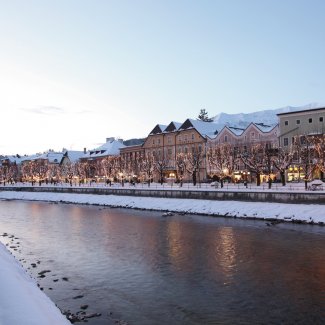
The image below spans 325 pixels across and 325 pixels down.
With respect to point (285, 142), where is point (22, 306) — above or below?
below

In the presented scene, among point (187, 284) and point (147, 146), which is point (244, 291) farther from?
point (147, 146)

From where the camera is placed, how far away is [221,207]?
52656 millimetres

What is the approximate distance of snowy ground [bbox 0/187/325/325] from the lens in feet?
41.8

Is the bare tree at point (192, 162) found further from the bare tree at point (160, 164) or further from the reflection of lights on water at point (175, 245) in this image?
the reflection of lights on water at point (175, 245)

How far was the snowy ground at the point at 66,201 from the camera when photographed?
1273 centimetres

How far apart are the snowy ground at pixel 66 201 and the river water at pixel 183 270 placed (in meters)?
2.29

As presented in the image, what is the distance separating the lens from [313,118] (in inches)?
2955

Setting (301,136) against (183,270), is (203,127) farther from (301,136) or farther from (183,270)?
(183,270)

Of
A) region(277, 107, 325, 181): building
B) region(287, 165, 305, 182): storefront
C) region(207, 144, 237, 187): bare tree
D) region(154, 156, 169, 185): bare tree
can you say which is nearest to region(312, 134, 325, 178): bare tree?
region(277, 107, 325, 181): building

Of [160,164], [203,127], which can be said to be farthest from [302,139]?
[160,164]

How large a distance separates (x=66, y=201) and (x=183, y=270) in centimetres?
6210

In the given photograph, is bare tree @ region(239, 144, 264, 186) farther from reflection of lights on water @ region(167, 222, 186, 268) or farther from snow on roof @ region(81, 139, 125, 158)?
snow on roof @ region(81, 139, 125, 158)

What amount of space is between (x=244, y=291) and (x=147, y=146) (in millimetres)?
91472

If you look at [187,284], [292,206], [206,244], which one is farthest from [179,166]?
[187,284]
